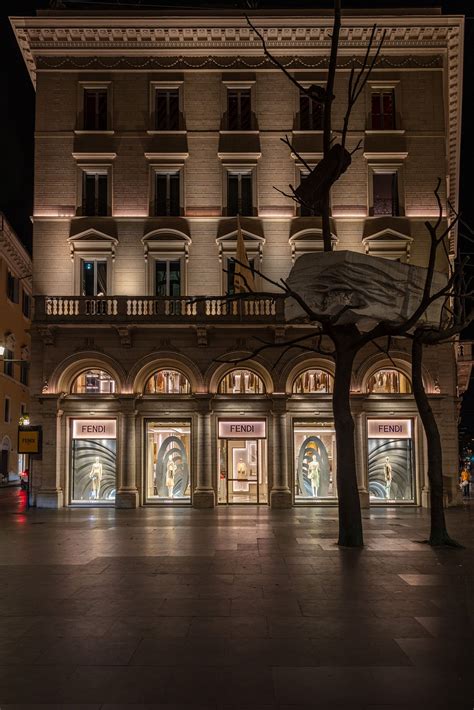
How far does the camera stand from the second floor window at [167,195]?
3100 centimetres

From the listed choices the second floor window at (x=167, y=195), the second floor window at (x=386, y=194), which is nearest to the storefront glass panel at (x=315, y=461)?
the second floor window at (x=386, y=194)

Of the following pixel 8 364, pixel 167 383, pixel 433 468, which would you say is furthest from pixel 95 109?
pixel 8 364

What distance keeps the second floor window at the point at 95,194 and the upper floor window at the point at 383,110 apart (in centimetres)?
1128

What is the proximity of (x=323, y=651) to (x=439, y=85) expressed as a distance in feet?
91.3

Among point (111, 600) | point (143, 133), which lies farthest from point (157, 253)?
point (111, 600)

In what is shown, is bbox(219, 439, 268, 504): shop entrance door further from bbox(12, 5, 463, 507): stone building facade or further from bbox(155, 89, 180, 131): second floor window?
bbox(155, 89, 180, 131): second floor window

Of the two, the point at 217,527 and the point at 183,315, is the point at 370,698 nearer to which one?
the point at 217,527

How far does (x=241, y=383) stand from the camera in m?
30.2

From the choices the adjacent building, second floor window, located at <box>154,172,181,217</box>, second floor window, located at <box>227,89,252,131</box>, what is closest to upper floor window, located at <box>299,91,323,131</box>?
second floor window, located at <box>227,89,252,131</box>

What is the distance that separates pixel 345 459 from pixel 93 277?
16.1 meters

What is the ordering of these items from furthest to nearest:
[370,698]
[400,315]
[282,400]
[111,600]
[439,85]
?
[439,85], [282,400], [400,315], [111,600], [370,698]

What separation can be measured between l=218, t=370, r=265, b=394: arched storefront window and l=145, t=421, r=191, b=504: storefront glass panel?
6.72 feet

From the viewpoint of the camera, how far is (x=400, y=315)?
17.4 metres

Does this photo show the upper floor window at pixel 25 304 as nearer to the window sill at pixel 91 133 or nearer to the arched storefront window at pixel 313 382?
the window sill at pixel 91 133
